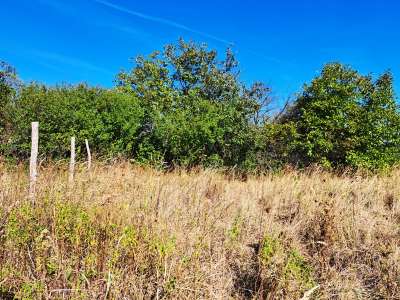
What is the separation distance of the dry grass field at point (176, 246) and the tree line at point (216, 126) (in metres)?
6.00

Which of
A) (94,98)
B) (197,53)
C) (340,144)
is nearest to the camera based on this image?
(94,98)

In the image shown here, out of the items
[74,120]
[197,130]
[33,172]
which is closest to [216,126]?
[197,130]

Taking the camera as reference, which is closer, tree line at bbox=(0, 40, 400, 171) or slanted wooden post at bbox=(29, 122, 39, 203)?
slanted wooden post at bbox=(29, 122, 39, 203)

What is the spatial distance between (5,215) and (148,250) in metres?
1.64

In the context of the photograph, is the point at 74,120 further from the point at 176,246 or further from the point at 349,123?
the point at 349,123

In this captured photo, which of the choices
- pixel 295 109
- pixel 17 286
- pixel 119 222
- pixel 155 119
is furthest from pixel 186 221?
pixel 295 109

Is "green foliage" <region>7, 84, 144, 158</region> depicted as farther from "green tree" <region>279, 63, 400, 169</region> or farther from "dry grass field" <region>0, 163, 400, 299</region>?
"green tree" <region>279, 63, 400, 169</region>

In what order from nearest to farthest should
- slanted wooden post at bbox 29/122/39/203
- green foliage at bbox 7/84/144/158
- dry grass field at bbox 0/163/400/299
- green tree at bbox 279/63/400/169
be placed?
dry grass field at bbox 0/163/400/299 < slanted wooden post at bbox 29/122/39/203 < green foliage at bbox 7/84/144/158 < green tree at bbox 279/63/400/169

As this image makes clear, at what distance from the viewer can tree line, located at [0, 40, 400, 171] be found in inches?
484

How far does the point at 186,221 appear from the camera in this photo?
4.87 m

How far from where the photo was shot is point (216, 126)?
45.3 feet

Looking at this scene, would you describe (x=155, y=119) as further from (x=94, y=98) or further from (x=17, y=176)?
(x=17, y=176)

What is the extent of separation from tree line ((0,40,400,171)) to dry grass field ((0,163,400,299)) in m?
6.00

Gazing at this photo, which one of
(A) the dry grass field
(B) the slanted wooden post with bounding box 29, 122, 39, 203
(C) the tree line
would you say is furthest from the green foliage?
(A) the dry grass field
